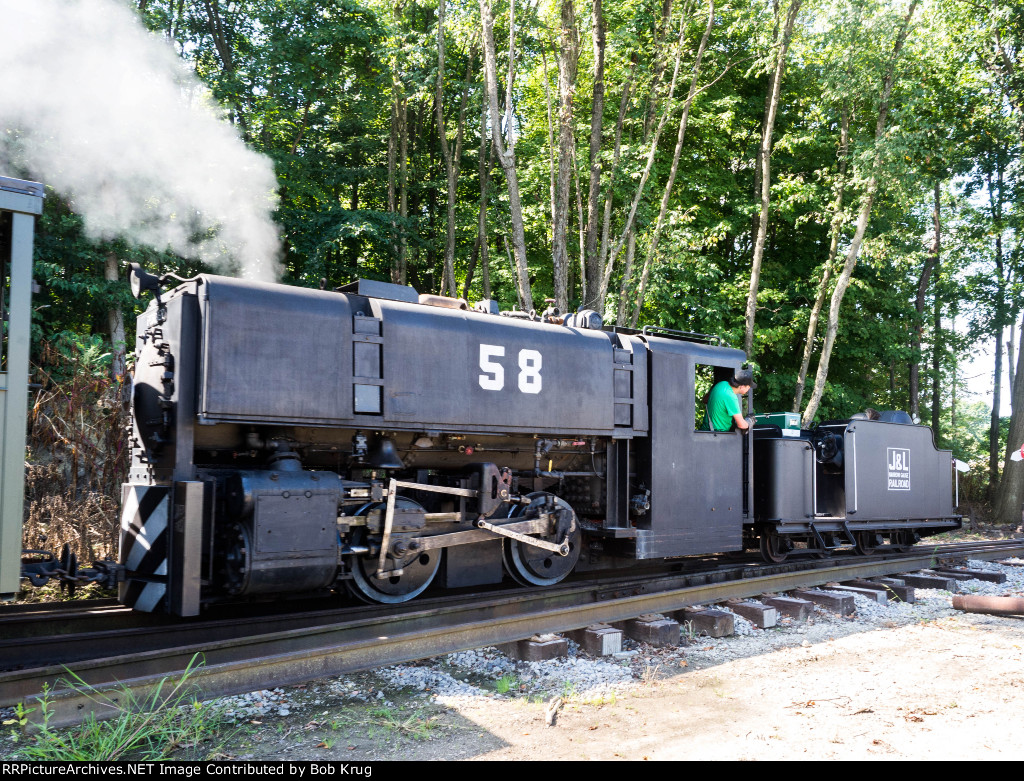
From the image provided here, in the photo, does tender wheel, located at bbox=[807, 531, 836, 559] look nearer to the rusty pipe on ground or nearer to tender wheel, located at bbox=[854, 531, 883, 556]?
tender wheel, located at bbox=[854, 531, 883, 556]

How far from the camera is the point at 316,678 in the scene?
4969 millimetres

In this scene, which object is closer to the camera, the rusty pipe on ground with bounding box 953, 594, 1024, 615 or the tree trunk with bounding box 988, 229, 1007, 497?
the rusty pipe on ground with bounding box 953, 594, 1024, 615

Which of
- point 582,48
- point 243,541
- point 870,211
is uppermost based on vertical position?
point 582,48

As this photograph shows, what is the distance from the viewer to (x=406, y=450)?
662 cm

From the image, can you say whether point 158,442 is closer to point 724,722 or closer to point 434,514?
point 434,514

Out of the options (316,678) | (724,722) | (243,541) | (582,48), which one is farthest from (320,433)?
(582,48)

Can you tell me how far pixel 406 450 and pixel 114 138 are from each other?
7595 millimetres

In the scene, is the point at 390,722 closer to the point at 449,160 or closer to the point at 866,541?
the point at 866,541

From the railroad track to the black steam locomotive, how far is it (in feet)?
0.97

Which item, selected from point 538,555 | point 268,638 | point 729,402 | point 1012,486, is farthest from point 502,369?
point 1012,486

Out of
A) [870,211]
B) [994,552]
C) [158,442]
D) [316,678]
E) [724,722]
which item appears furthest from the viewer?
[870,211]

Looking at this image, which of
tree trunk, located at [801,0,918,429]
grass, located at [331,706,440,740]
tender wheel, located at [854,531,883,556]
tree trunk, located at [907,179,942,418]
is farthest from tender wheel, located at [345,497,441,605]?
tree trunk, located at [907,179,942,418]

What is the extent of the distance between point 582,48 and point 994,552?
1300 cm

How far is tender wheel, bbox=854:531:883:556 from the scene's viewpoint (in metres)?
11.0
